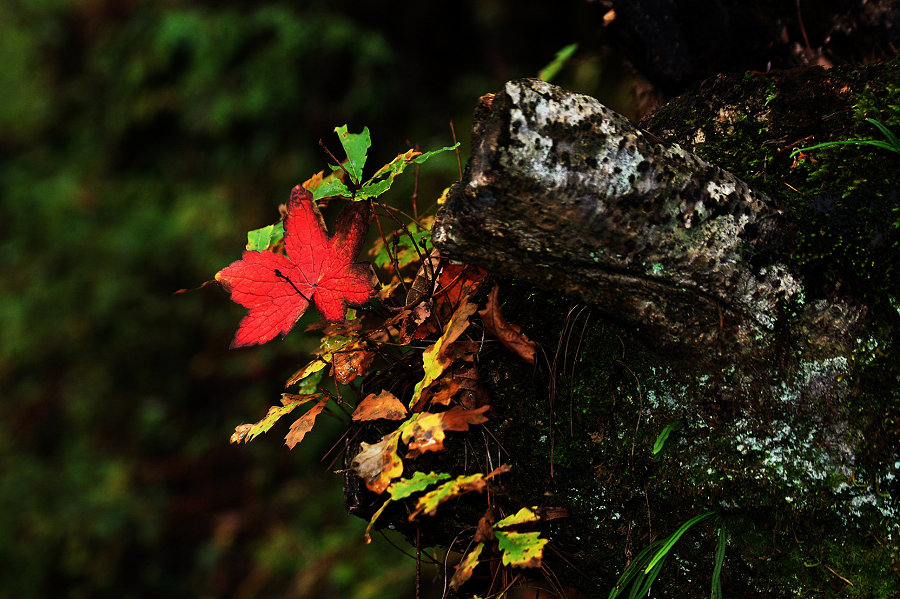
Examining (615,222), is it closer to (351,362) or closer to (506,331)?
(506,331)

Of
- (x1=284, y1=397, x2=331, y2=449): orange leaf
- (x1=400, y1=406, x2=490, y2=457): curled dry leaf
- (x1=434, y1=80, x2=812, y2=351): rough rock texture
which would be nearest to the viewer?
(x1=434, y1=80, x2=812, y2=351): rough rock texture

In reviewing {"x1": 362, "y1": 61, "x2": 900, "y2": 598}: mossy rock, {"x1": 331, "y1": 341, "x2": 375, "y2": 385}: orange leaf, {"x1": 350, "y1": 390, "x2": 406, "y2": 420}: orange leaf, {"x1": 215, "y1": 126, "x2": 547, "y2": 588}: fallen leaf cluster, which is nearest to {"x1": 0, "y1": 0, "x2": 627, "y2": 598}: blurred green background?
{"x1": 362, "y1": 61, "x2": 900, "y2": 598}: mossy rock

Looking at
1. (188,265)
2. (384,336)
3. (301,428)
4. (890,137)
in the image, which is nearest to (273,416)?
(301,428)

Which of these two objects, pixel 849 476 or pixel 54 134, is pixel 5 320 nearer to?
pixel 54 134

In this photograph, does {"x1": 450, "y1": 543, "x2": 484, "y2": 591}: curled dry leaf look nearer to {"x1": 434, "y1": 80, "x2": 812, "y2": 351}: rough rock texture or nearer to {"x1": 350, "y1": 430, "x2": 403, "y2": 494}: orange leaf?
{"x1": 350, "y1": 430, "x2": 403, "y2": 494}: orange leaf

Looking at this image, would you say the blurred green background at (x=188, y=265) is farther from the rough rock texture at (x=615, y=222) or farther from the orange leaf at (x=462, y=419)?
the orange leaf at (x=462, y=419)
